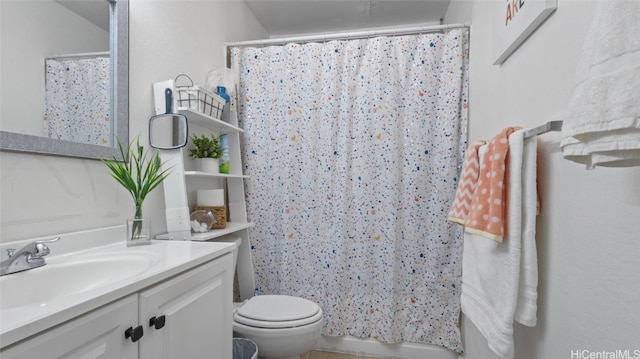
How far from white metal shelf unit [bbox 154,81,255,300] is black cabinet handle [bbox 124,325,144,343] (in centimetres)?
73

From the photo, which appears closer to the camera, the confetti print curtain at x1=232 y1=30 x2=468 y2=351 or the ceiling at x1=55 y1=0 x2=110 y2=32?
the ceiling at x1=55 y1=0 x2=110 y2=32

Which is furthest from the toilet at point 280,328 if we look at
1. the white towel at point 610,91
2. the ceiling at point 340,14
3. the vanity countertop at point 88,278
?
the ceiling at point 340,14

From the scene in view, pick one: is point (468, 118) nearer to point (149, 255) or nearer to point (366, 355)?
point (366, 355)

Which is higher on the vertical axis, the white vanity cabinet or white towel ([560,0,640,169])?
white towel ([560,0,640,169])

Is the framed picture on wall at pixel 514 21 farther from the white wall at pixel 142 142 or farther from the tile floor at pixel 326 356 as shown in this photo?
the tile floor at pixel 326 356

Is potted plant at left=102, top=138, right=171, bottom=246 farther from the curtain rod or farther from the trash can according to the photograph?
the curtain rod

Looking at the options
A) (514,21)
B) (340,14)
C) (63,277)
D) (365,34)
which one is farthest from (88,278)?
(340,14)

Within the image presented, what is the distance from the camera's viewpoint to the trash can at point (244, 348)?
4.86 feet

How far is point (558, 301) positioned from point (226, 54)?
219 cm

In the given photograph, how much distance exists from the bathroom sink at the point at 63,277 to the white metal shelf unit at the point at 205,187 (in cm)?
45

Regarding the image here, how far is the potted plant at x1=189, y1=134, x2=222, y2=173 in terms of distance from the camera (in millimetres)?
1683

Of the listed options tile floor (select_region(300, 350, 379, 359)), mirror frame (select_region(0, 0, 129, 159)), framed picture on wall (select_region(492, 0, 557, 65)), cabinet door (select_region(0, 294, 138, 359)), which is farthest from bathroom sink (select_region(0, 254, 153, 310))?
tile floor (select_region(300, 350, 379, 359))

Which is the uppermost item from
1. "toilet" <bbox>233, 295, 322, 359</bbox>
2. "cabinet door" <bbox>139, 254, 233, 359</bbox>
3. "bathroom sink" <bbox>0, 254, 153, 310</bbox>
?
"bathroom sink" <bbox>0, 254, 153, 310</bbox>

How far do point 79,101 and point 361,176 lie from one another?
144cm
